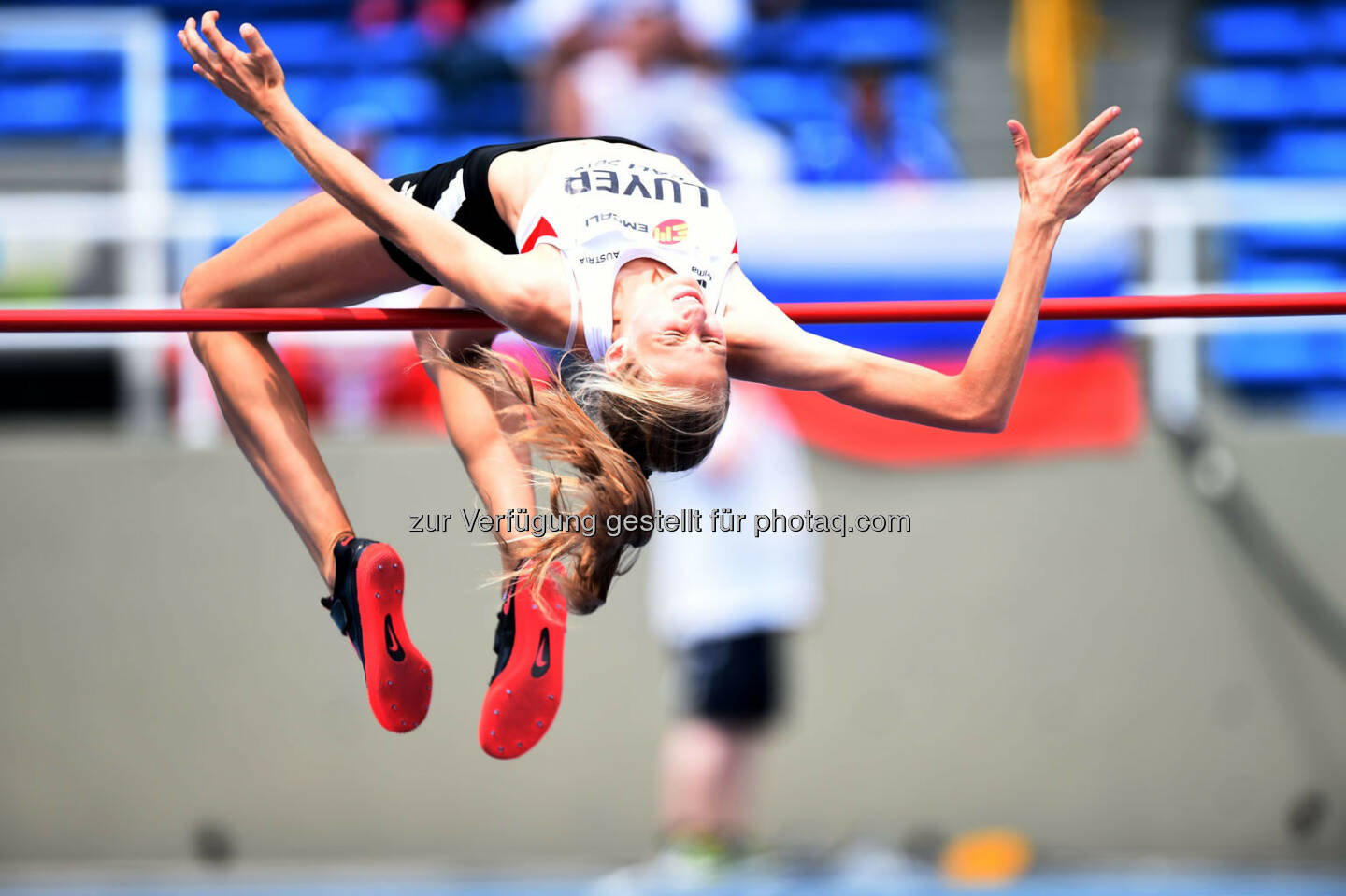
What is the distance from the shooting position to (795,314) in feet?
10.2

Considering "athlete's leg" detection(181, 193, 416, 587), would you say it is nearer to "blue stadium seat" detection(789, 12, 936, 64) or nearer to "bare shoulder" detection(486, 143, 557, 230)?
"bare shoulder" detection(486, 143, 557, 230)

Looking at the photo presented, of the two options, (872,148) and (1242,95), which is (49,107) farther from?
(1242,95)

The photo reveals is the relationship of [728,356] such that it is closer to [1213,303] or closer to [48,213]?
[1213,303]

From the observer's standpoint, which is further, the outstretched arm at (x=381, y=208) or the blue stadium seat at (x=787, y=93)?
the blue stadium seat at (x=787, y=93)

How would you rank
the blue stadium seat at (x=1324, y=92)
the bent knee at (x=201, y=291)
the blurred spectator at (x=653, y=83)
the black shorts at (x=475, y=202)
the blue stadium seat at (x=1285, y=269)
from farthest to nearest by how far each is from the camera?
the blue stadium seat at (x=1324, y=92) → the blue stadium seat at (x=1285, y=269) → the blurred spectator at (x=653, y=83) → the bent knee at (x=201, y=291) → the black shorts at (x=475, y=202)

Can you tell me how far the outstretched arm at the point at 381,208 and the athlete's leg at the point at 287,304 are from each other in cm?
31

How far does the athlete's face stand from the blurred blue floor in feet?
9.11

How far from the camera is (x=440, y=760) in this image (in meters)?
5.50

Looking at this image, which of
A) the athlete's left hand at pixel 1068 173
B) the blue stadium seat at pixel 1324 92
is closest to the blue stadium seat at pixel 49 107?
the blue stadium seat at pixel 1324 92

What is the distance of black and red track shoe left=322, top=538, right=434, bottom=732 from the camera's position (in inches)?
117

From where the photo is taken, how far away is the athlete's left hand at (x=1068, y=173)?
9.60 feet

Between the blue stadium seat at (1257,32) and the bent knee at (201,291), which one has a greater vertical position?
the blue stadium seat at (1257,32)

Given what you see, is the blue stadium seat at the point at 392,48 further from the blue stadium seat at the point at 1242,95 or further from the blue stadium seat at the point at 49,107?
the blue stadium seat at the point at 1242,95

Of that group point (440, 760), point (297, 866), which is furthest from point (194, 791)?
point (440, 760)
